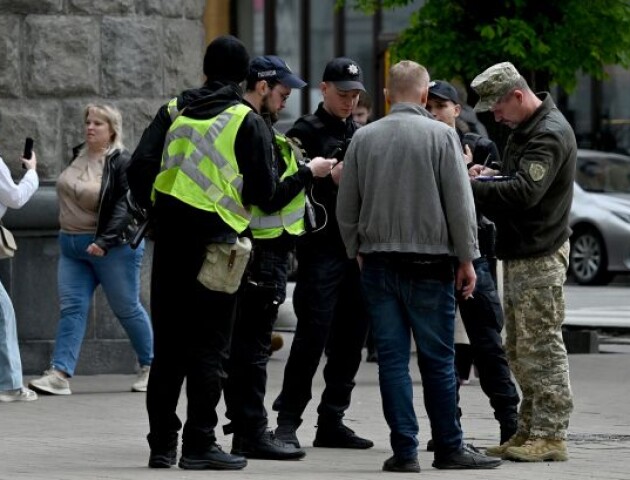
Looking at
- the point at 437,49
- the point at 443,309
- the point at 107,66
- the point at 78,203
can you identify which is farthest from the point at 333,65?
the point at 437,49

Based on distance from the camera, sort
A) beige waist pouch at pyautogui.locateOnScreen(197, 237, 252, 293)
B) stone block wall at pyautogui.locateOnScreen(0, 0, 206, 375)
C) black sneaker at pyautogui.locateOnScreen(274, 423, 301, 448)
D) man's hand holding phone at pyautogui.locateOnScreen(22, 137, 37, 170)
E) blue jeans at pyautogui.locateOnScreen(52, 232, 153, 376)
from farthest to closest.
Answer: stone block wall at pyautogui.locateOnScreen(0, 0, 206, 375)
blue jeans at pyautogui.locateOnScreen(52, 232, 153, 376)
man's hand holding phone at pyautogui.locateOnScreen(22, 137, 37, 170)
black sneaker at pyautogui.locateOnScreen(274, 423, 301, 448)
beige waist pouch at pyautogui.locateOnScreen(197, 237, 252, 293)

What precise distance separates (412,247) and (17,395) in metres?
4.02

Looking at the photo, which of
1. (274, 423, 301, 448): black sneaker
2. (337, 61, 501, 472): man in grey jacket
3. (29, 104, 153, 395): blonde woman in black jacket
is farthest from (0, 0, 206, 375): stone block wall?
(337, 61, 501, 472): man in grey jacket

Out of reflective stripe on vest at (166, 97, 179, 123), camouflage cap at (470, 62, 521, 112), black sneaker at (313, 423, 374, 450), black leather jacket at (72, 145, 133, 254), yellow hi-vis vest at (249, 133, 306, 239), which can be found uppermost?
camouflage cap at (470, 62, 521, 112)

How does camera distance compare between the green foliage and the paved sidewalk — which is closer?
the paved sidewalk

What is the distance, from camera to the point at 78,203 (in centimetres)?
1244

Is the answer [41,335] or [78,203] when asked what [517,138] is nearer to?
[78,203]

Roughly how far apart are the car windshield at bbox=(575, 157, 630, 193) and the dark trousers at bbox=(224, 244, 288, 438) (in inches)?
664

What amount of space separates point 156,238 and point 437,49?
11.3 m

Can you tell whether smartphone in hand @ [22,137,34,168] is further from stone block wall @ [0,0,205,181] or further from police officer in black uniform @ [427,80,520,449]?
police officer in black uniform @ [427,80,520,449]

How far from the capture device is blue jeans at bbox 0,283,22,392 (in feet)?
38.7

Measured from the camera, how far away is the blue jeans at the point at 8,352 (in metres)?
11.8

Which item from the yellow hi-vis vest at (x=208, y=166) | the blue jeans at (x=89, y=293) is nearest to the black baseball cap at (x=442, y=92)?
the yellow hi-vis vest at (x=208, y=166)

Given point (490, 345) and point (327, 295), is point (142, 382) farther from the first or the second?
point (490, 345)
